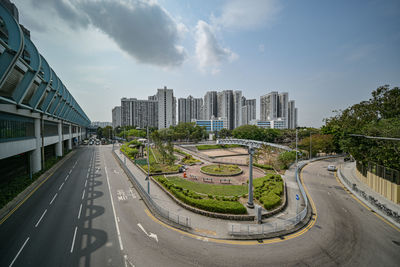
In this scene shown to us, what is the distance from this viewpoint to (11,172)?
25.0 metres

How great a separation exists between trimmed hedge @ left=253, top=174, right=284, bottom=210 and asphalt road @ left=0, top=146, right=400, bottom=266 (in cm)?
342

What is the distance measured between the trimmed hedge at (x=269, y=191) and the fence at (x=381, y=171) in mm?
11279

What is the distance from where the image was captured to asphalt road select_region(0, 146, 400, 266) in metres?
9.42

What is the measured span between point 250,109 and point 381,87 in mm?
157364

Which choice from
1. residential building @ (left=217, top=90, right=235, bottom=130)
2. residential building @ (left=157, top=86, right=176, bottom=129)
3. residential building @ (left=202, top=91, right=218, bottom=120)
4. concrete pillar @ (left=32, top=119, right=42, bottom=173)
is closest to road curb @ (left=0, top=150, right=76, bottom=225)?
concrete pillar @ (left=32, top=119, right=42, bottom=173)

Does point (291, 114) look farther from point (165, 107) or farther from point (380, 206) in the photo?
point (380, 206)

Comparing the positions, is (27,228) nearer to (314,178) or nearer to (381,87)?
(314,178)

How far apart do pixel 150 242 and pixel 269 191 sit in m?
13.7

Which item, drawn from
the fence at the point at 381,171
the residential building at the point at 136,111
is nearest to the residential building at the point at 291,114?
the residential building at the point at 136,111

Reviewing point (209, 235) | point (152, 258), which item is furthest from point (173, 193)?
point (152, 258)

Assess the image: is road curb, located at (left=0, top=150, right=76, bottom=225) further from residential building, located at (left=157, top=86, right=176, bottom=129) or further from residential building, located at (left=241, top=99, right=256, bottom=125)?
residential building, located at (left=241, top=99, right=256, bottom=125)

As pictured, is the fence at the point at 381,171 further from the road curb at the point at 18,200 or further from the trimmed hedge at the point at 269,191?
the road curb at the point at 18,200

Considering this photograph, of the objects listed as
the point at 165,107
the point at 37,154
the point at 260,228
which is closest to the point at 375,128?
the point at 260,228

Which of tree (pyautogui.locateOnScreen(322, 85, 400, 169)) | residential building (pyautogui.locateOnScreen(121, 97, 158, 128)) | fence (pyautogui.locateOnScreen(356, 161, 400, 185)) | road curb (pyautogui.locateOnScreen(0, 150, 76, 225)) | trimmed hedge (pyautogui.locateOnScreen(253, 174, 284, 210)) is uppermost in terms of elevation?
residential building (pyautogui.locateOnScreen(121, 97, 158, 128))
